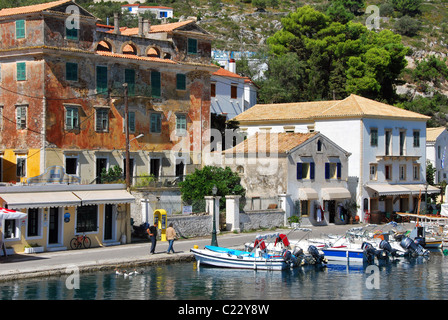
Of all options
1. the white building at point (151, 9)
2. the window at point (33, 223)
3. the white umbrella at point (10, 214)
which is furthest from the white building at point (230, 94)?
the white building at point (151, 9)

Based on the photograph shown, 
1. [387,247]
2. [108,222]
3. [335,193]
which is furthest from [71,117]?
[387,247]

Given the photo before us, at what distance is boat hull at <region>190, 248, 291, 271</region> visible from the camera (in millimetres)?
31844

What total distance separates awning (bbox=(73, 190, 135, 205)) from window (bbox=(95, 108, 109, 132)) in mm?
9723

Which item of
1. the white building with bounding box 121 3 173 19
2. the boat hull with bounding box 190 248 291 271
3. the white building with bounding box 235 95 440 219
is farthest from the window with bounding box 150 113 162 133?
the white building with bounding box 121 3 173 19

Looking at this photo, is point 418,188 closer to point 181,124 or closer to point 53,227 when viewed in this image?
point 181,124

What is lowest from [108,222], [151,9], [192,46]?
[108,222]

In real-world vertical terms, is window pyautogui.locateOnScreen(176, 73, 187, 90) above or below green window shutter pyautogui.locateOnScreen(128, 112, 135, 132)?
above

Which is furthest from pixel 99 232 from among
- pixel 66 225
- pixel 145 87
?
pixel 145 87

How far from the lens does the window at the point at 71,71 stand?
42.4 meters

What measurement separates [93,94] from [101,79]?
1.14 metres

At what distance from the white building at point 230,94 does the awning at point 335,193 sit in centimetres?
1731

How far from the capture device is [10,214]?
2928 centimetres

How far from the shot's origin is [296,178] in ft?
153

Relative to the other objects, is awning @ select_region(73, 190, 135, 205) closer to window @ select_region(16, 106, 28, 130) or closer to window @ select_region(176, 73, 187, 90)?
window @ select_region(16, 106, 28, 130)
